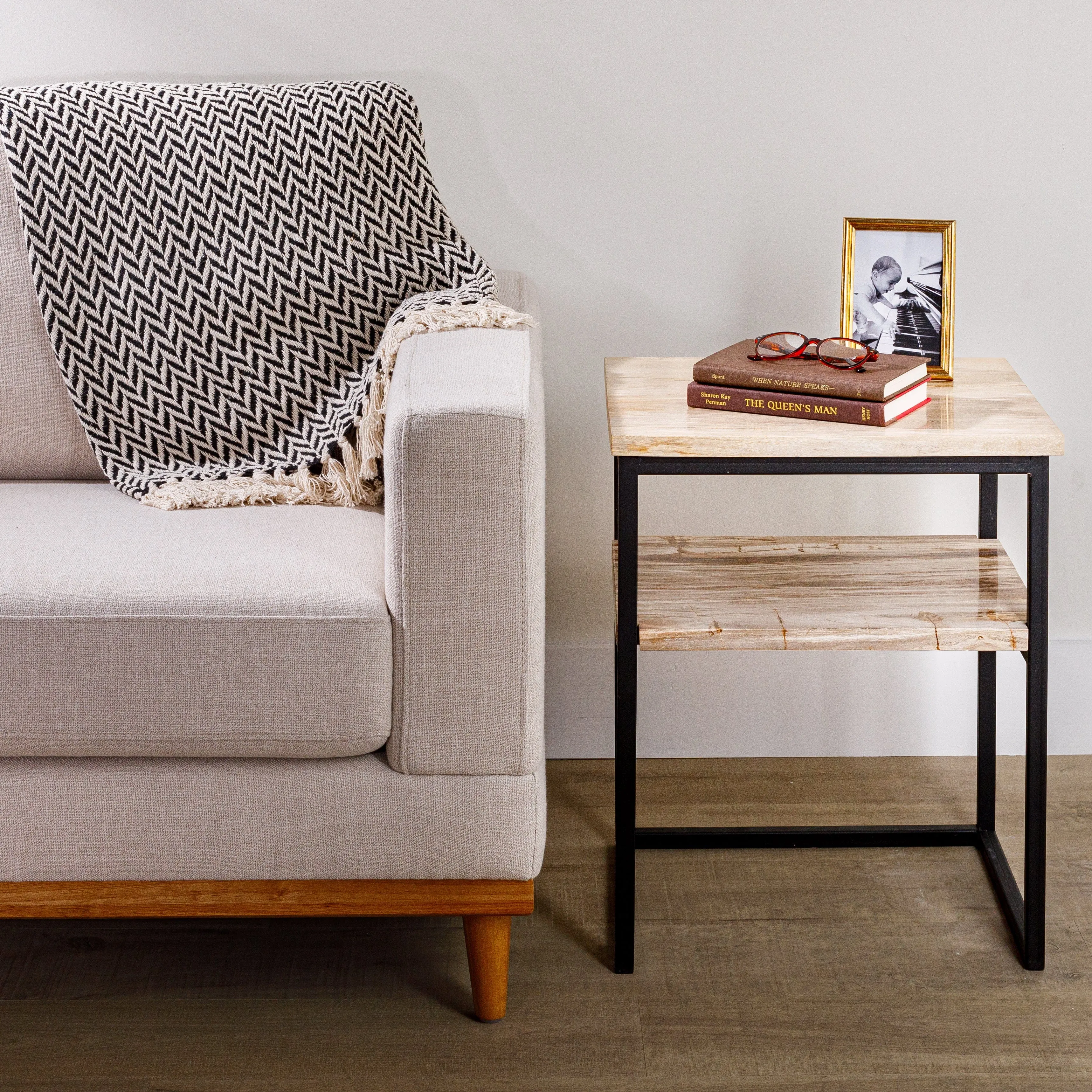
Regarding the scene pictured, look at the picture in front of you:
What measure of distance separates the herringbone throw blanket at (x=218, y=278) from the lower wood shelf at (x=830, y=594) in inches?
15.1

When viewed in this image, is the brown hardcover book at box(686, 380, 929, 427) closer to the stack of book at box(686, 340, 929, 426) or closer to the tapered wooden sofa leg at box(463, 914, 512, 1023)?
the stack of book at box(686, 340, 929, 426)

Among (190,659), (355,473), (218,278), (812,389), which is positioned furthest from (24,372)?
(812,389)

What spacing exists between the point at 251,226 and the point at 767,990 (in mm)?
1077

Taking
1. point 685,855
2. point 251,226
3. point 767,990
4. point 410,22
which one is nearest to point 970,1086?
point 767,990

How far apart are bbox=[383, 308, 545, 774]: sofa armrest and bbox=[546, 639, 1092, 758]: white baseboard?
0.65 m

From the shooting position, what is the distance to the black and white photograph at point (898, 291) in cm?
148

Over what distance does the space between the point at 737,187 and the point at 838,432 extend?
2.02ft

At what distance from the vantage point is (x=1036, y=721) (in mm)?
1271

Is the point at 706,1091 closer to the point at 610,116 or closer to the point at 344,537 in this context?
the point at 344,537

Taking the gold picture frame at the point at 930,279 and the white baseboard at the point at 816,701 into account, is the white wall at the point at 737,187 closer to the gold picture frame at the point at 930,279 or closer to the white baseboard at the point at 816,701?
the white baseboard at the point at 816,701

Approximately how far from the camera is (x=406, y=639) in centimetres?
114

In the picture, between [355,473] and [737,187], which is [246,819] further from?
[737,187]

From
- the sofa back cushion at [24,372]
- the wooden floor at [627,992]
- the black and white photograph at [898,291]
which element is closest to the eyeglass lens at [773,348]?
the black and white photograph at [898,291]

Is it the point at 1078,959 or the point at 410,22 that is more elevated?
the point at 410,22
